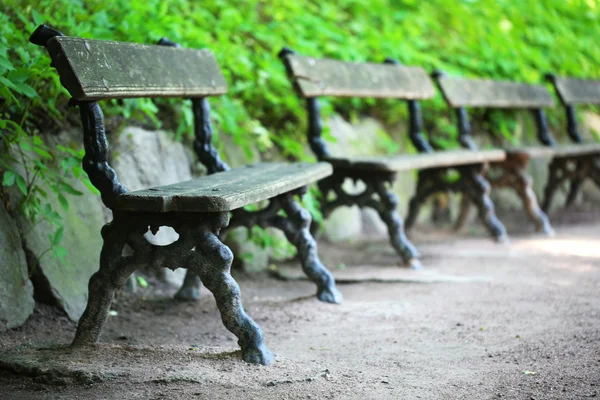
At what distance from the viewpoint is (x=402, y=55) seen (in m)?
6.47

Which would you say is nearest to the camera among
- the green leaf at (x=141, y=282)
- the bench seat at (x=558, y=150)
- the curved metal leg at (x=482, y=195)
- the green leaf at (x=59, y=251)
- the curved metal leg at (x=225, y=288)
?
the curved metal leg at (x=225, y=288)

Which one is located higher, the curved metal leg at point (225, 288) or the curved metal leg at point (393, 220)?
the curved metal leg at point (225, 288)

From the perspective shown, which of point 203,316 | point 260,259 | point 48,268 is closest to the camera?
point 48,268

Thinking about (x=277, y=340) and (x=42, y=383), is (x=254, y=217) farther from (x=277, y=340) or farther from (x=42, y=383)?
(x=42, y=383)

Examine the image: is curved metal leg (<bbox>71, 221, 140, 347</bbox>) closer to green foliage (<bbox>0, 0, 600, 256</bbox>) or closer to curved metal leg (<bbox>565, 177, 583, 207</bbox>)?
green foliage (<bbox>0, 0, 600, 256</bbox>)

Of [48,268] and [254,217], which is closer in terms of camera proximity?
[48,268]

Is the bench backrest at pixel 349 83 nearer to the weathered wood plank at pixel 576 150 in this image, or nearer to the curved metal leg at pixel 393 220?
the curved metal leg at pixel 393 220

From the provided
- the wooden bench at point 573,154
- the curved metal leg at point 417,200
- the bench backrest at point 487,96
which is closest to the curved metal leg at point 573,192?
the wooden bench at point 573,154

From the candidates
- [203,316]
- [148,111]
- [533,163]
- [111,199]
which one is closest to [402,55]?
[533,163]

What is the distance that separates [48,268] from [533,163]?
5.58m

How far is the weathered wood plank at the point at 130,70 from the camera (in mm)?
2811

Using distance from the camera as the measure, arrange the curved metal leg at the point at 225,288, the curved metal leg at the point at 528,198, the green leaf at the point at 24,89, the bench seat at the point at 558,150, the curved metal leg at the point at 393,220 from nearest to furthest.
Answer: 1. the curved metal leg at the point at 225,288
2. the green leaf at the point at 24,89
3. the curved metal leg at the point at 393,220
4. the bench seat at the point at 558,150
5. the curved metal leg at the point at 528,198

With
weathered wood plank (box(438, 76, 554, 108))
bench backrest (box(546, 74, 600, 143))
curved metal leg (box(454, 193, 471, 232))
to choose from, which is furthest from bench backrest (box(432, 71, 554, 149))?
curved metal leg (box(454, 193, 471, 232))

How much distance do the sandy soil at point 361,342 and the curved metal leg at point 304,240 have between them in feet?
0.28
